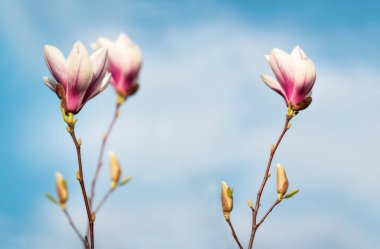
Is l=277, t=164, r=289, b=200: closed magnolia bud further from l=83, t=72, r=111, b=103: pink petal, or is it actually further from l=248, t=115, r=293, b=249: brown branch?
l=83, t=72, r=111, b=103: pink petal

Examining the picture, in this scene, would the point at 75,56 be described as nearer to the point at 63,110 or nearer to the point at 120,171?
the point at 63,110

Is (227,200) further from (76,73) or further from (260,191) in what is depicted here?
(76,73)

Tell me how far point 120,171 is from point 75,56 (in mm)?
764

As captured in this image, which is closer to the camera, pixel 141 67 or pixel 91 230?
pixel 91 230

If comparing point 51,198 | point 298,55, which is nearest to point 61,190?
point 51,198

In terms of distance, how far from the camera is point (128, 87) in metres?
2.74

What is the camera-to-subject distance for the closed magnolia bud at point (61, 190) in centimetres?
246

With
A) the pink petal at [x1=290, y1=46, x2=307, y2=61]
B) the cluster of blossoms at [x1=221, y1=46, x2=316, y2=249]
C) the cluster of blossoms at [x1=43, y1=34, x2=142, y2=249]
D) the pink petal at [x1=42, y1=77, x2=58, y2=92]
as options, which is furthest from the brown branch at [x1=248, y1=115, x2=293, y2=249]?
the pink petal at [x1=42, y1=77, x2=58, y2=92]

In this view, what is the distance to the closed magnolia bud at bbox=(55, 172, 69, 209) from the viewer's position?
2.46m

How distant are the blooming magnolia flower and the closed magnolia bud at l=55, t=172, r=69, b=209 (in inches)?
20.4

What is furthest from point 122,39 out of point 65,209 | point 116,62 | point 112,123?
point 65,209

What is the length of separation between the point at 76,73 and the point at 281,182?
98 centimetres

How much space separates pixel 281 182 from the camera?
2.37 meters

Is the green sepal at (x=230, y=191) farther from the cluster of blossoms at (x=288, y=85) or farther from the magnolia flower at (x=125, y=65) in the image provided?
the magnolia flower at (x=125, y=65)
